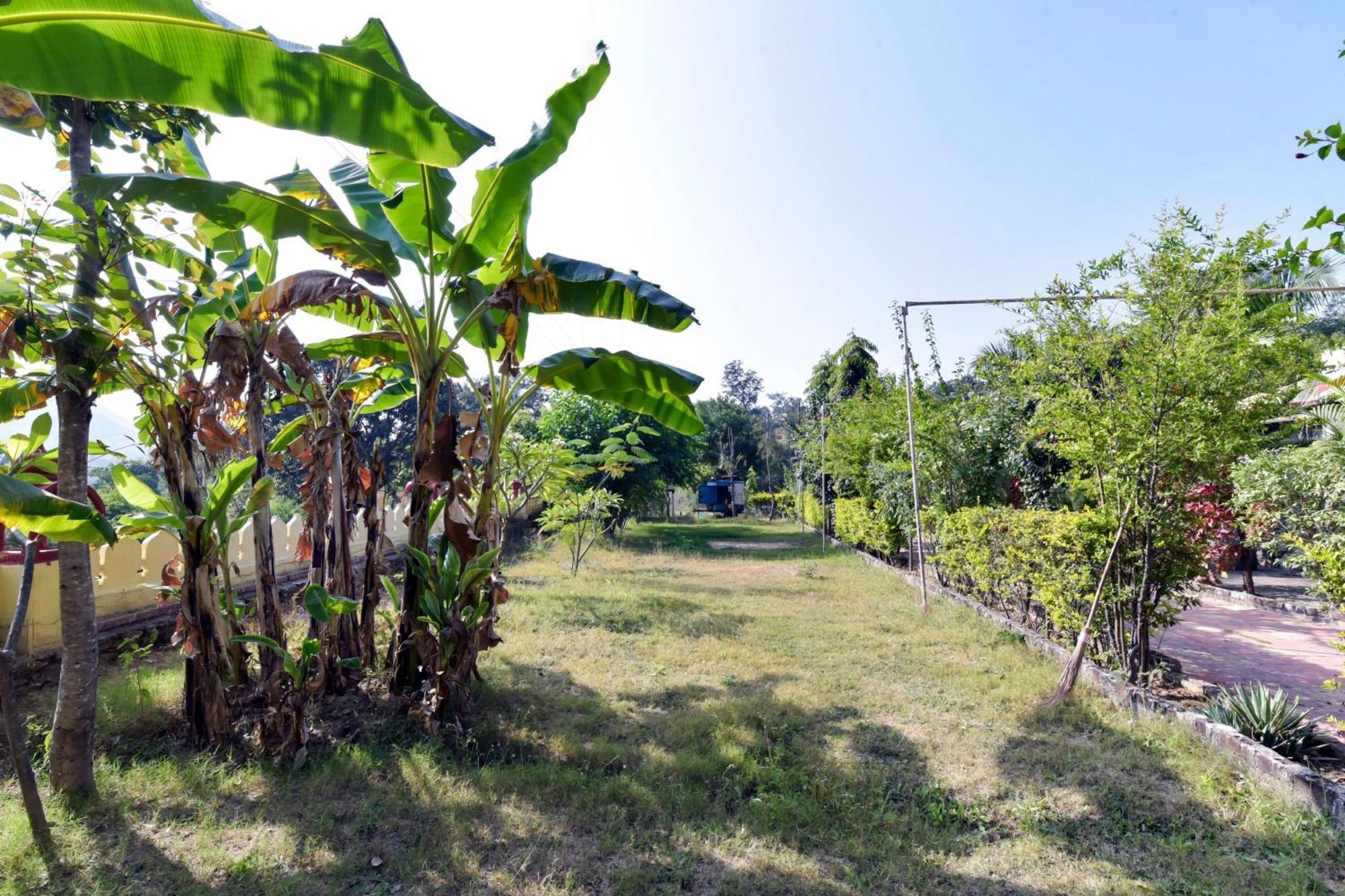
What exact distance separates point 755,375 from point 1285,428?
63150 millimetres

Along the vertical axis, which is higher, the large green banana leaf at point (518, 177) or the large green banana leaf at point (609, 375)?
the large green banana leaf at point (518, 177)

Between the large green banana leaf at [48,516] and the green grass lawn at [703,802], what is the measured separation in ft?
4.94

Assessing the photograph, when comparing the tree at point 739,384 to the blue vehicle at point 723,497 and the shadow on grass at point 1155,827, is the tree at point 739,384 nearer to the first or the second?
the blue vehicle at point 723,497

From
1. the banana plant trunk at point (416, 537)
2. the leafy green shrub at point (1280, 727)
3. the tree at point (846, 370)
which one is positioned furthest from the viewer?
the tree at point (846, 370)

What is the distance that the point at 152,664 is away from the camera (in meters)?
5.62

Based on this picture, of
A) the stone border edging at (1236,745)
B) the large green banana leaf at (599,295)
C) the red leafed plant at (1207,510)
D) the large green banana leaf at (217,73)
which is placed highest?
the large green banana leaf at (217,73)

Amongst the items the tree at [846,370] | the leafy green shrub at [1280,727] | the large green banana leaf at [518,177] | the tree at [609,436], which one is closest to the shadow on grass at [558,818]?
the leafy green shrub at [1280,727]

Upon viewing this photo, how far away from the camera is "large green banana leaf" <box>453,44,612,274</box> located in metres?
3.79

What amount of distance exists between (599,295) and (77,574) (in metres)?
3.43

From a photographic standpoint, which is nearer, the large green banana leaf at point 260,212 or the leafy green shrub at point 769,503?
the large green banana leaf at point 260,212

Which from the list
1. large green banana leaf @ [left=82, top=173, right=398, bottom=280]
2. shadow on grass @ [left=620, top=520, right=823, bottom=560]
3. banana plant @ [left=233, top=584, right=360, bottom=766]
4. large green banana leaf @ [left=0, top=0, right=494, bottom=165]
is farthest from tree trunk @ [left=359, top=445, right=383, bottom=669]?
shadow on grass @ [left=620, top=520, right=823, bottom=560]

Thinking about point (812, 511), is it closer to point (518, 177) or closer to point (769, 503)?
point (769, 503)

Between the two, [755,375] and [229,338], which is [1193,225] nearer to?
[229,338]

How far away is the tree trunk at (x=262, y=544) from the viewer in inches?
156
